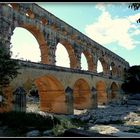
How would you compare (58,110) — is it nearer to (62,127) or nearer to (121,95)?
(62,127)

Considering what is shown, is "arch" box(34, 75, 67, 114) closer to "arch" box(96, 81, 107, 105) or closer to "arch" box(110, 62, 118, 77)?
"arch" box(96, 81, 107, 105)

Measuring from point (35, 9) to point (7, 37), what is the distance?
16.7ft

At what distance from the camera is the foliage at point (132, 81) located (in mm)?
50341

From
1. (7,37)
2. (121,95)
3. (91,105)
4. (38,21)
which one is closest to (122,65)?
(121,95)

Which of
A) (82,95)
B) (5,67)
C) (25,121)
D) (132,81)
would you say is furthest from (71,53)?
(132,81)

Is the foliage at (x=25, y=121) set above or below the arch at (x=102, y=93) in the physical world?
below

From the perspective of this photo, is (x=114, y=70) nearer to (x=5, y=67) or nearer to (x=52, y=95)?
(x=52, y=95)

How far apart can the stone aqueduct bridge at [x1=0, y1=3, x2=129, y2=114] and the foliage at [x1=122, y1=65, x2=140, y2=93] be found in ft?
39.2

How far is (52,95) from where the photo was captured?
79.5 feet

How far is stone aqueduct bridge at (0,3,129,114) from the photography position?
21.0 m

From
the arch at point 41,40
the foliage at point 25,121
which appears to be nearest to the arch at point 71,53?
the arch at point 41,40

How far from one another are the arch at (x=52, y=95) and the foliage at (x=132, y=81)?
27.2m

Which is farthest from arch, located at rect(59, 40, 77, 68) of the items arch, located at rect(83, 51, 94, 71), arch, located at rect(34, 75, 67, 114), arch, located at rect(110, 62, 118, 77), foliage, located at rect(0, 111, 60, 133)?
arch, located at rect(110, 62, 118, 77)

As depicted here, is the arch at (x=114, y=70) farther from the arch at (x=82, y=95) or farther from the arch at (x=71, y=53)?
the arch at (x=82, y=95)
